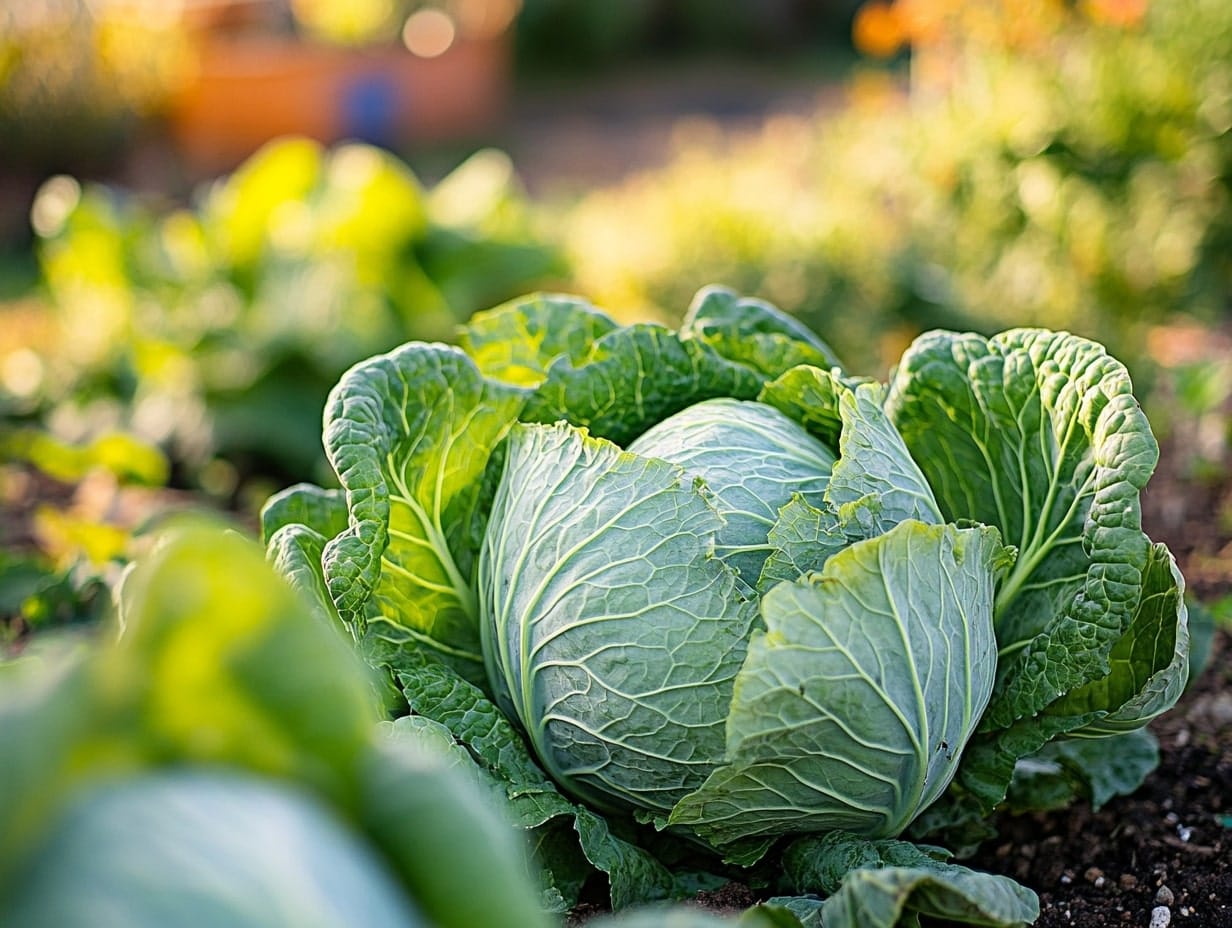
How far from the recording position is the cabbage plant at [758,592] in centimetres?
227

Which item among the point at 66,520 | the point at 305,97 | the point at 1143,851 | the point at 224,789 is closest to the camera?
the point at 224,789

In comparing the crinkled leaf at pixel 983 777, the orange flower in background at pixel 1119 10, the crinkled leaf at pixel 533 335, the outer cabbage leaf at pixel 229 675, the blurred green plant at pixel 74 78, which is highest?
the blurred green plant at pixel 74 78

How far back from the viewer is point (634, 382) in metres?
2.92

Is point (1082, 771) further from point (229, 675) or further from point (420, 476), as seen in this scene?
point (229, 675)

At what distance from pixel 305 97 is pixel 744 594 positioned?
9352 millimetres

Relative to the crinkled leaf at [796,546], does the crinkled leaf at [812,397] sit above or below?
above

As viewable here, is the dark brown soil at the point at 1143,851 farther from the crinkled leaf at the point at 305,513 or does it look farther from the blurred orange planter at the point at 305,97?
the blurred orange planter at the point at 305,97

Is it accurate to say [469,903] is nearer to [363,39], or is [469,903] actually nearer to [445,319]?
[445,319]

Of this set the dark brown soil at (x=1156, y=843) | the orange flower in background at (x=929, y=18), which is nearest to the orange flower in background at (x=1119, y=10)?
the orange flower in background at (x=929, y=18)

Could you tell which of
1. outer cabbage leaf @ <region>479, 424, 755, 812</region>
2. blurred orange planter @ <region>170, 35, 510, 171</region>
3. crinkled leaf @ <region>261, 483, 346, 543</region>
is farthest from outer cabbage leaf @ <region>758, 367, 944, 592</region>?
blurred orange planter @ <region>170, 35, 510, 171</region>

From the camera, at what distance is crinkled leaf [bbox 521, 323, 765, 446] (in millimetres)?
2875

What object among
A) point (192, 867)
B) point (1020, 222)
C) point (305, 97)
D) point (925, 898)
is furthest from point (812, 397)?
point (305, 97)

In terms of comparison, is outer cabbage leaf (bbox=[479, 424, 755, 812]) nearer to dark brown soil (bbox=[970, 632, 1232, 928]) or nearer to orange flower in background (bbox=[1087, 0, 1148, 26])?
dark brown soil (bbox=[970, 632, 1232, 928])

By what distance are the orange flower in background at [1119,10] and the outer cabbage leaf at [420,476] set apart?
469 cm
